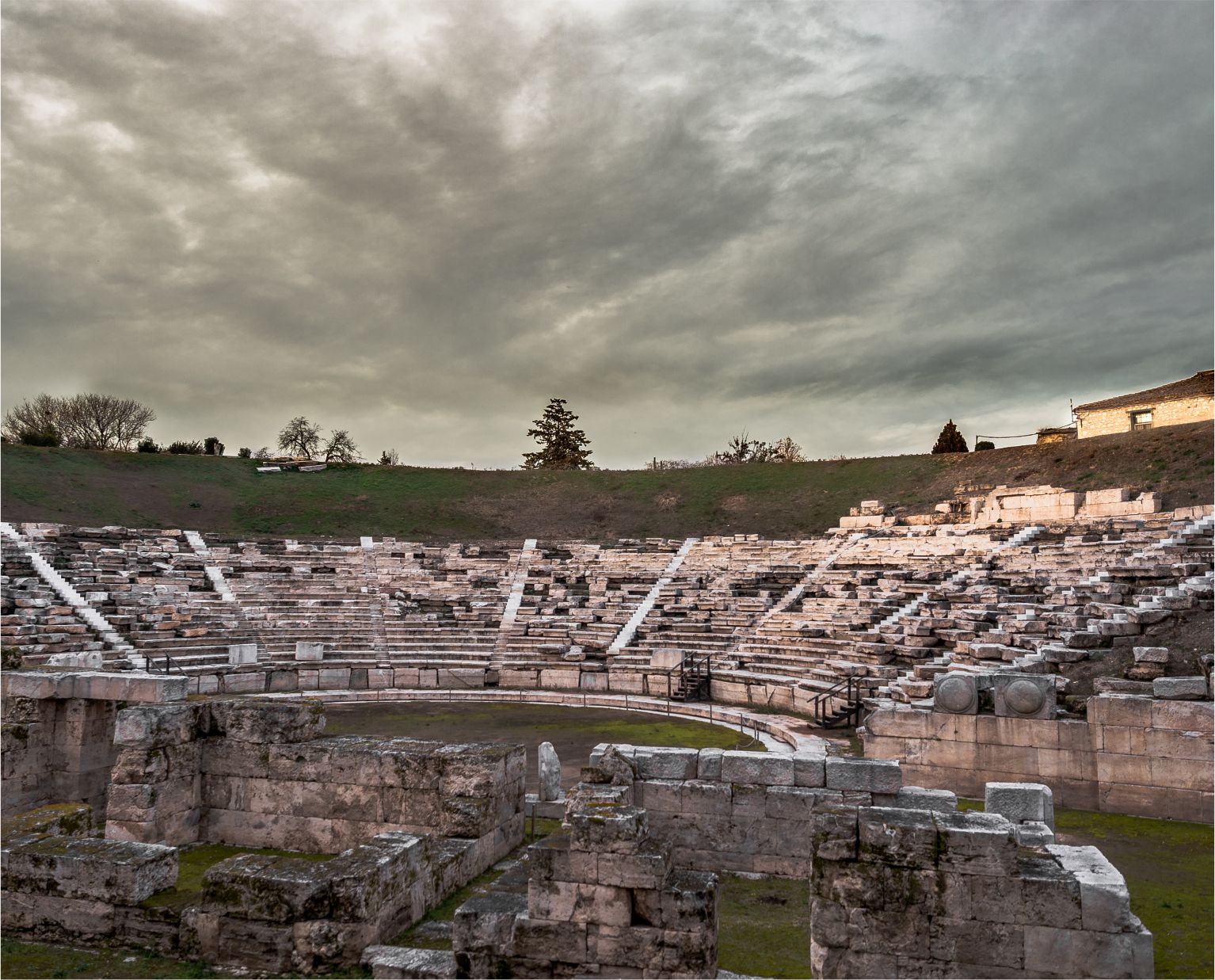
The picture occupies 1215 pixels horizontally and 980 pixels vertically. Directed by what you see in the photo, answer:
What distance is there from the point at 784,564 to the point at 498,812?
869 inches

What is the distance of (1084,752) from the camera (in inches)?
468

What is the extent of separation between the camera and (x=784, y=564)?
30609 mm

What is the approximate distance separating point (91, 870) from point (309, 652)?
17.5 meters

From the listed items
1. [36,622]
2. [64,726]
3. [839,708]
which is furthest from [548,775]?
[36,622]

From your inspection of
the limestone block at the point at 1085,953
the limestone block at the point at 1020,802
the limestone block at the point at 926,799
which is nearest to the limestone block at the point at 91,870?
the limestone block at the point at 926,799

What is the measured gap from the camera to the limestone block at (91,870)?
762 centimetres

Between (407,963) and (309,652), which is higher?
(309,652)

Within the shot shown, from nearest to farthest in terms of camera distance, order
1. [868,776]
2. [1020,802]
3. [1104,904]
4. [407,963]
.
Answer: [1104,904] → [407,963] → [1020,802] → [868,776]

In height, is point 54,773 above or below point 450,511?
below

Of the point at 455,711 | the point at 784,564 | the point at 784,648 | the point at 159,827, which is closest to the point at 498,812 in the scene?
→ the point at 159,827

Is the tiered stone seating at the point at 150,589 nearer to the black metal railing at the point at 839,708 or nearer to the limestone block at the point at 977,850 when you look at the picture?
the black metal railing at the point at 839,708

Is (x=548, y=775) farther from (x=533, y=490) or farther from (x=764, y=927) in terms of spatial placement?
(x=533, y=490)

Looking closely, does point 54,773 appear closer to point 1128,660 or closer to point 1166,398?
point 1128,660

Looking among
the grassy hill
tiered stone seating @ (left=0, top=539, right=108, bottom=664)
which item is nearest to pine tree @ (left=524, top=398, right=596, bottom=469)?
the grassy hill
